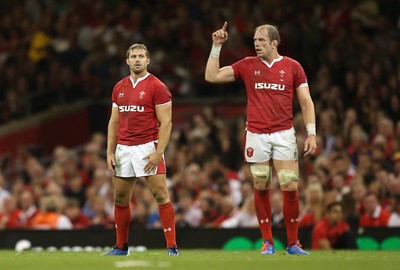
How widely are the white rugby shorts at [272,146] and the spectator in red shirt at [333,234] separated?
2693 millimetres

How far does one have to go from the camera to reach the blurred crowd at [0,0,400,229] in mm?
17562

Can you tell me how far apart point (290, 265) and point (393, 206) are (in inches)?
237

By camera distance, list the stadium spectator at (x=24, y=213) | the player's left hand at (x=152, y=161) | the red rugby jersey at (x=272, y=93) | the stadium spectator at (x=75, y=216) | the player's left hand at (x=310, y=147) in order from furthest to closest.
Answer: the stadium spectator at (x=24, y=213) → the stadium spectator at (x=75, y=216) → the red rugby jersey at (x=272, y=93) → the player's left hand at (x=152, y=161) → the player's left hand at (x=310, y=147)

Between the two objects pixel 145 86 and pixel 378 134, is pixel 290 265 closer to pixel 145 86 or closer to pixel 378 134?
pixel 145 86

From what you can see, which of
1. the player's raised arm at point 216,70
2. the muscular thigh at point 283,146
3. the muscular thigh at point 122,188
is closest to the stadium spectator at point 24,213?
the muscular thigh at point 122,188

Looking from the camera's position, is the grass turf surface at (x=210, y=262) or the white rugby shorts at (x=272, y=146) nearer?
the grass turf surface at (x=210, y=262)

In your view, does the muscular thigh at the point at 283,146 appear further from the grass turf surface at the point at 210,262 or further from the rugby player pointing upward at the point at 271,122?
the grass turf surface at the point at 210,262

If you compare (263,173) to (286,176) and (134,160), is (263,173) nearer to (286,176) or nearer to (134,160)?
(286,176)

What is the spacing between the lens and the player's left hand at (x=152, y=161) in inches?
484

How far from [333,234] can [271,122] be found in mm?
3119

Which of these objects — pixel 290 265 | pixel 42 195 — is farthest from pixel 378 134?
pixel 290 265

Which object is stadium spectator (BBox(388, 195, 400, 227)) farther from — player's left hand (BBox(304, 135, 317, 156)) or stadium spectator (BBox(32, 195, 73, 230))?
stadium spectator (BBox(32, 195, 73, 230))

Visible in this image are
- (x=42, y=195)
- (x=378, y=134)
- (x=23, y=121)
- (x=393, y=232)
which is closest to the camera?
(x=393, y=232)

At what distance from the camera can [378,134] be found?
18297 millimetres
